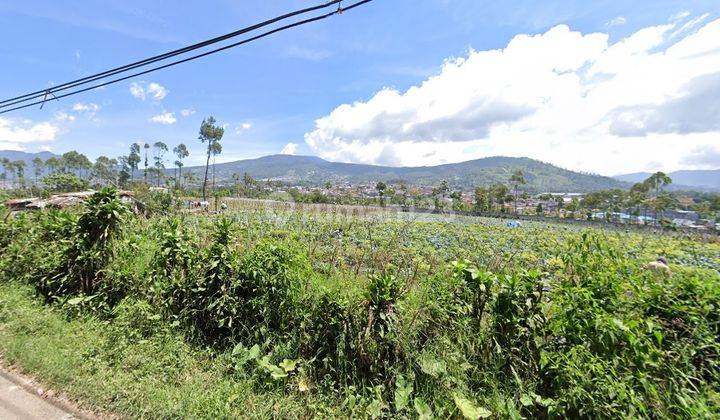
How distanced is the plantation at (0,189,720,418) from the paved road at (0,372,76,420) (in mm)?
139

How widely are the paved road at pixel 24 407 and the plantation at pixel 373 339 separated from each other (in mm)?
139

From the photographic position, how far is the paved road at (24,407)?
216 centimetres

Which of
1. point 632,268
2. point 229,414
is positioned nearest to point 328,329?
point 229,414

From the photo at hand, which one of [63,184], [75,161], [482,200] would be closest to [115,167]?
[75,161]

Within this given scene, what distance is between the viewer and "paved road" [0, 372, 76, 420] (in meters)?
2.16

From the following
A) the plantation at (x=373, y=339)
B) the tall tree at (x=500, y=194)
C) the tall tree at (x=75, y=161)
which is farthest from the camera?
the tall tree at (x=75, y=161)

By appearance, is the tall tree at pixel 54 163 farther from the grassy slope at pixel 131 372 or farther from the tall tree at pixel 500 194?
the tall tree at pixel 500 194

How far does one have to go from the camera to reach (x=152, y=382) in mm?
2416

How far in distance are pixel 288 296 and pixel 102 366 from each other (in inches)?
64.5

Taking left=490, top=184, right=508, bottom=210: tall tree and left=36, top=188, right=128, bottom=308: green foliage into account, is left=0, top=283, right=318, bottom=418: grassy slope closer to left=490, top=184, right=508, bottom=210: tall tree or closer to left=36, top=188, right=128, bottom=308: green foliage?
left=36, top=188, right=128, bottom=308: green foliage

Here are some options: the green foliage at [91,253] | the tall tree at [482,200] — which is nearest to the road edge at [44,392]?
the green foliage at [91,253]

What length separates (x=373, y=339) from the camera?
2.43 meters

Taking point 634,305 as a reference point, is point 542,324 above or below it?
below

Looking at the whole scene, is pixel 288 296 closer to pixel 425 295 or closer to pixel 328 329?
pixel 328 329
